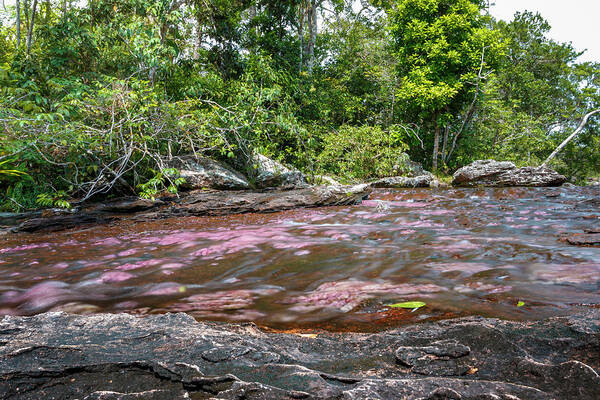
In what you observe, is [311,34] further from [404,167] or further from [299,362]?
[299,362]

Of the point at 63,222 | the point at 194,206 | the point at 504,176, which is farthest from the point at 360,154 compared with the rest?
the point at 63,222

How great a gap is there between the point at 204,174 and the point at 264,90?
8.89 feet

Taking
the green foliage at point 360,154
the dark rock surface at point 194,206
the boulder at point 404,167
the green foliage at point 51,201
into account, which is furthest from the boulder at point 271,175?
the boulder at point 404,167

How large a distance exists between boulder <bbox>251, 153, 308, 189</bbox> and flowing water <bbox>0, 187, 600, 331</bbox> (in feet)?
16.0

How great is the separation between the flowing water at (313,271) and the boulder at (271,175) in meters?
4.86

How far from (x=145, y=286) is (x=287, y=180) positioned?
764 centimetres

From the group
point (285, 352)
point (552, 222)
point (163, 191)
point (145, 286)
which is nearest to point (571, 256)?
point (552, 222)

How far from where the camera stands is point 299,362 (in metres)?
1.05

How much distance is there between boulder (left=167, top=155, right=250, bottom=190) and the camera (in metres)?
8.11

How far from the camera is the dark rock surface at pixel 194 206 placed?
523cm

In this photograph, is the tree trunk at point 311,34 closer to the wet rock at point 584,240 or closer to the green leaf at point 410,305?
the wet rock at point 584,240

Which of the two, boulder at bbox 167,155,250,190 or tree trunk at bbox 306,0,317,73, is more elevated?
tree trunk at bbox 306,0,317,73

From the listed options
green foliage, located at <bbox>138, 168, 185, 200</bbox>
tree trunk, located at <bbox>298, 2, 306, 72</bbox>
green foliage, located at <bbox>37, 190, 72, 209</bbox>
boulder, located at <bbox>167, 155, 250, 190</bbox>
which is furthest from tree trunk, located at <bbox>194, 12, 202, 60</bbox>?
green foliage, located at <bbox>37, 190, 72, 209</bbox>

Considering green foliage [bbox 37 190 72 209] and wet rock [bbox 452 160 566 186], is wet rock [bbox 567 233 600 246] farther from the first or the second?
wet rock [bbox 452 160 566 186]
